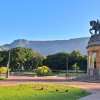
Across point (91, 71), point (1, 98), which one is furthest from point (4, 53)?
point (1, 98)

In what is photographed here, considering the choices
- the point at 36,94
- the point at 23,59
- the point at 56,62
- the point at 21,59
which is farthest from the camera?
the point at 56,62

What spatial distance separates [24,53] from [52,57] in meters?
9.04

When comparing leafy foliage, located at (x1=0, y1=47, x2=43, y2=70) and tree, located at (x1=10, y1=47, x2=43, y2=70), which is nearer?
leafy foliage, located at (x1=0, y1=47, x2=43, y2=70)

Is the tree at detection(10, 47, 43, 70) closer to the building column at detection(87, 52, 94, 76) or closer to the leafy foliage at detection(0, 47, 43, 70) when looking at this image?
the leafy foliage at detection(0, 47, 43, 70)

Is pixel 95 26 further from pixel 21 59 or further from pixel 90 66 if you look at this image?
pixel 21 59

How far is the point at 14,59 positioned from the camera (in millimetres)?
106625

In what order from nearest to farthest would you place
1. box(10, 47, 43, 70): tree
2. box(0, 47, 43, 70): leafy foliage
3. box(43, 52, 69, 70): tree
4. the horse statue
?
1. the horse statue
2. box(0, 47, 43, 70): leafy foliage
3. box(10, 47, 43, 70): tree
4. box(43, 52, 69, 70): tree

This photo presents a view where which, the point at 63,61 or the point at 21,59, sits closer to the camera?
the point at 21,59

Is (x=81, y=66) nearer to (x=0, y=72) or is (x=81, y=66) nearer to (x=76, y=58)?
(x=76, y=58)

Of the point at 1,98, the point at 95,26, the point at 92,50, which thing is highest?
the point at 95,26

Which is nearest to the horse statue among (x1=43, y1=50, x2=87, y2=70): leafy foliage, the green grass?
the green grass

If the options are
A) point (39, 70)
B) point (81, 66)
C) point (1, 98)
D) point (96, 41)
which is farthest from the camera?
point (81, 66)

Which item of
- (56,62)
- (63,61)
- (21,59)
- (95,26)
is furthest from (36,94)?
(56,62)

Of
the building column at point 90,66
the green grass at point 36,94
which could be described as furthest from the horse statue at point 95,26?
the green grass at point 36,94
